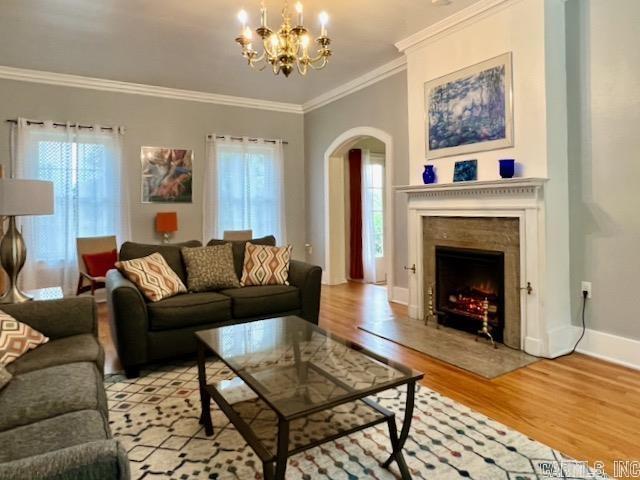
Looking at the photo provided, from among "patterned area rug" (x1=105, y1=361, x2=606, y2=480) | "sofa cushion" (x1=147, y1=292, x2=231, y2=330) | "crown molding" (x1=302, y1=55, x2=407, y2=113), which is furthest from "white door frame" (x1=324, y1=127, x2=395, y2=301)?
"patterned area rug" (x1=105, y1=361, x2=606, y2=480)

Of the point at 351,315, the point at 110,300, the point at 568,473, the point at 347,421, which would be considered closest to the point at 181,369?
the point at 110,300

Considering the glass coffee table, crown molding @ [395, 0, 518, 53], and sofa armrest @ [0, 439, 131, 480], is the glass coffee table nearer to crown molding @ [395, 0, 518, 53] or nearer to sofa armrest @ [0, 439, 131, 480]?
sofa armrest @ [0, 439, 131, 480]

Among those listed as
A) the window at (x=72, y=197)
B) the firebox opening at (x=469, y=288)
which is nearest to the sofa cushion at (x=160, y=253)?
the window at (x=72, y=197)

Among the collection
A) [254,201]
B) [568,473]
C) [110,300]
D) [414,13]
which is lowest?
[568,473]

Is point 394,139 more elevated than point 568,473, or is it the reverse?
point 394,139

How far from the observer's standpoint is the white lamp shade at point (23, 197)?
242 centimetres

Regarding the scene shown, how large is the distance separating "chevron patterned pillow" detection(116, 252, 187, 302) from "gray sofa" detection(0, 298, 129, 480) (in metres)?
0.57

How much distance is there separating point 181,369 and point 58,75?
416 cm

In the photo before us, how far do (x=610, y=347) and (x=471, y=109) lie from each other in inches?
86.0

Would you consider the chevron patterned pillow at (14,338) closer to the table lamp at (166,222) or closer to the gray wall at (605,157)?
the table lamp at (166,222)

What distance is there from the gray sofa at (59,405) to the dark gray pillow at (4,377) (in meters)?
0.02

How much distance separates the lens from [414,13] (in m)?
3.56

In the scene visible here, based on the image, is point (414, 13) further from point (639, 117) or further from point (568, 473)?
point (568, 473)

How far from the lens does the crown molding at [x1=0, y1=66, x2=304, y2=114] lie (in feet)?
15.7
